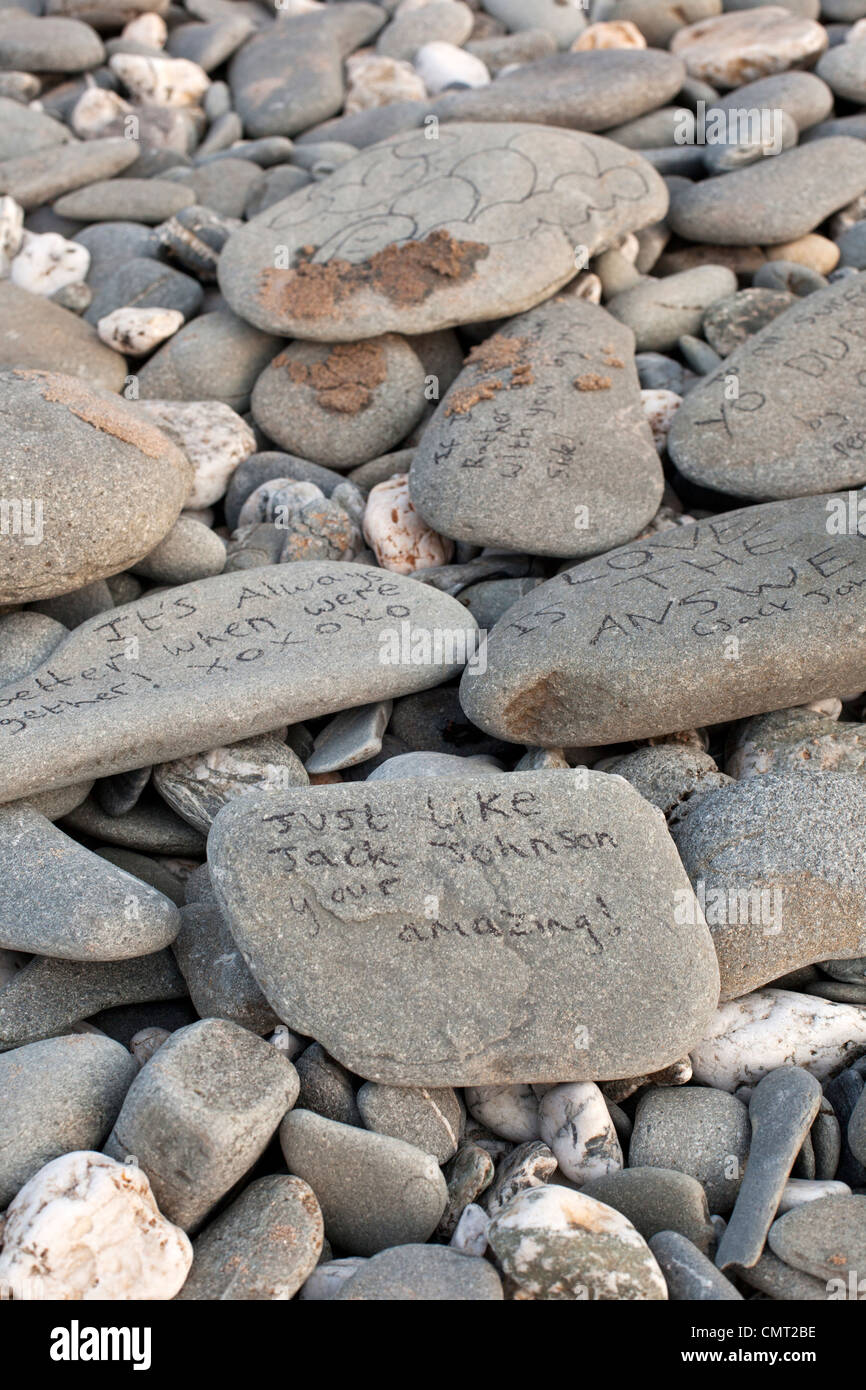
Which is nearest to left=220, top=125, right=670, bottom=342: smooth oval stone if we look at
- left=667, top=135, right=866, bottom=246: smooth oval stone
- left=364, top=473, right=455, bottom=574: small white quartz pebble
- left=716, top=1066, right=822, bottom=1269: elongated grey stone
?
left=667, top=135, right=866, bottom=246: smooth oval stone

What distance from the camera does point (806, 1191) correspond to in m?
2.40

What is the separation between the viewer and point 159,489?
11.8 ft

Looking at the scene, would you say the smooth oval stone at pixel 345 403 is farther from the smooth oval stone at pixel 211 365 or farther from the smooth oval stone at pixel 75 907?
the smooth oval stone at pixel 75 907

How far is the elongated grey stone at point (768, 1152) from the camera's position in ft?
7.51

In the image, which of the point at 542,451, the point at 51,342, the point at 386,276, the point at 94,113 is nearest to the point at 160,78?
the point at 94,113

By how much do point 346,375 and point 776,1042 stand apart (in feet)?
9.58

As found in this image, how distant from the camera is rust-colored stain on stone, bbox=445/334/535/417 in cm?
411

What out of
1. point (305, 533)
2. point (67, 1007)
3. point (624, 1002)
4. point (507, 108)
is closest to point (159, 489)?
point (305, 533)

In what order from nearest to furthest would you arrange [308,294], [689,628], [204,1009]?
[204,1009] < [689,628] < [308,294]

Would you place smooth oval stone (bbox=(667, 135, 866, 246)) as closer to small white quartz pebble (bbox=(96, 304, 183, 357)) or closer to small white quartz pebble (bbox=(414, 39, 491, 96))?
small white quartz pebble (bbox=(414, 39, 491, 96))

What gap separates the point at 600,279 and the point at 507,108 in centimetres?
115

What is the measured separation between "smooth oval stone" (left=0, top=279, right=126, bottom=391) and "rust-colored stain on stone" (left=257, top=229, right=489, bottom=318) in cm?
71

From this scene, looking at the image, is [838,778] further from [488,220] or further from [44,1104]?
[488,220]

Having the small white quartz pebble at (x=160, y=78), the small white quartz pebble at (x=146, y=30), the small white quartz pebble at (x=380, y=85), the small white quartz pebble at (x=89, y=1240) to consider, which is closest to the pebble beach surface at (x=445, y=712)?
the small white quartz pebble at (x=89, y=1240)
